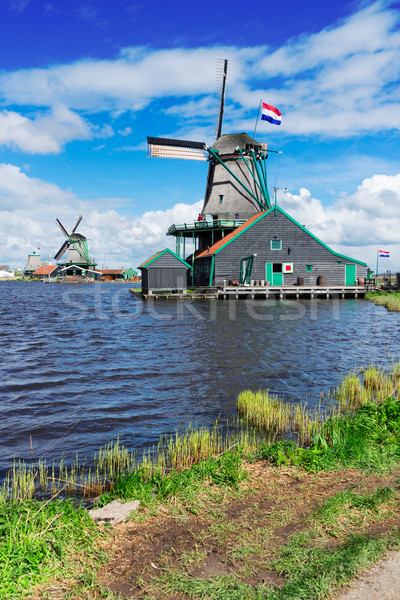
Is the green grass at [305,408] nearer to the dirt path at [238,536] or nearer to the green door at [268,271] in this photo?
the dirt path at [238,536]

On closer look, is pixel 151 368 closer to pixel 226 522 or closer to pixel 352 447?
pixel 352 447

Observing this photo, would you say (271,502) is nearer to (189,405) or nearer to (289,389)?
(189,405)

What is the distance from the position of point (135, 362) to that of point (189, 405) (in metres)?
4.91

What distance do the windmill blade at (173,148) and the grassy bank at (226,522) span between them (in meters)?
43.6

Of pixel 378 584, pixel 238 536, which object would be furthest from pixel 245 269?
pixel 378 584

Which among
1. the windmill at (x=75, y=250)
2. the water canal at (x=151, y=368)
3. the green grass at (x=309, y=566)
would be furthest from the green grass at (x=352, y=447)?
the windmill at (x=75, y=250)

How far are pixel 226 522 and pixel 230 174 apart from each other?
4442 cm

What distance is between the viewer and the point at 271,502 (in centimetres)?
462

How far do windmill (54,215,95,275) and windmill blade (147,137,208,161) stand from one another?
57676mm

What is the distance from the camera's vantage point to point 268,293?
1449 inches

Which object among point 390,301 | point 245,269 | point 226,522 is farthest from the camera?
point 245,269

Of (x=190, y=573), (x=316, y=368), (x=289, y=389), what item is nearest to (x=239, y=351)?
(x=316, y=368)

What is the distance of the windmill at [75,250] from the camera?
3903 inches

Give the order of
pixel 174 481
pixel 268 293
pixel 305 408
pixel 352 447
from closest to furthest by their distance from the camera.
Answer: pixel 174 481
pixel 352 447
pixel 305 408
pixel 268 293
